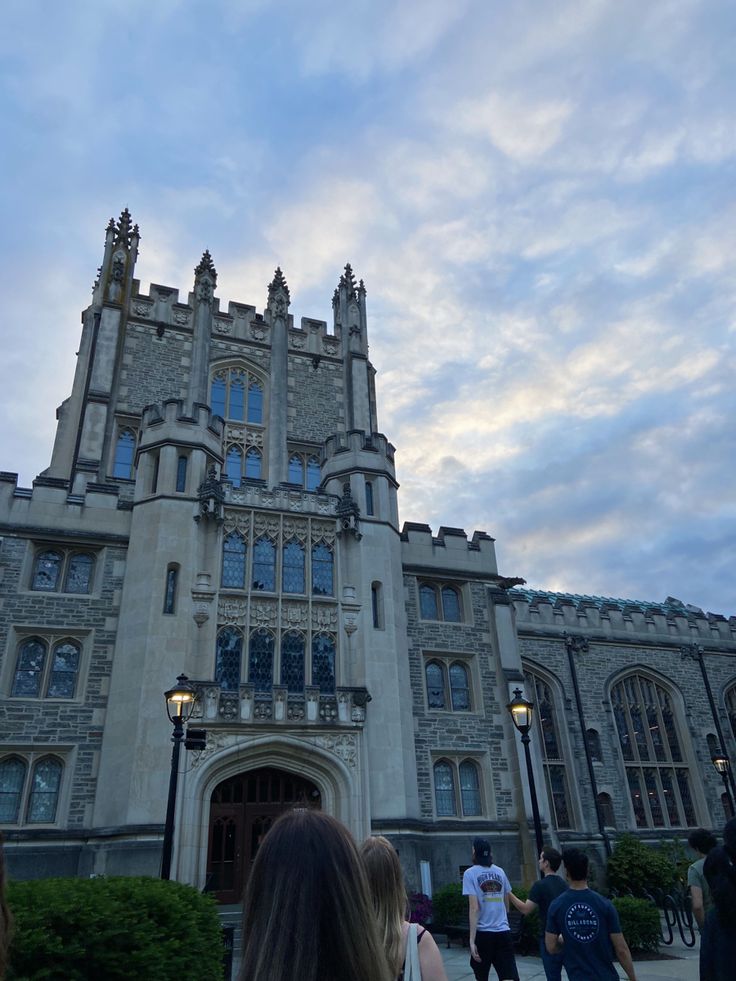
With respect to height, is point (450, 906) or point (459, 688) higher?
point (459, 688)

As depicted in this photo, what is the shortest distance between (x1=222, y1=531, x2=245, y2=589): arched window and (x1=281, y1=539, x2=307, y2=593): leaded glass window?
3.43ft

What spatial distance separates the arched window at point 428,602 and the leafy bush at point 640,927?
874 centimetres

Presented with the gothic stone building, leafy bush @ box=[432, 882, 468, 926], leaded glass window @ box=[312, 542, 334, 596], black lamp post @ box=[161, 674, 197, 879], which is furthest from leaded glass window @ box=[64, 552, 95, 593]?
leafy bush @ box=[432, 882, 468, 926]

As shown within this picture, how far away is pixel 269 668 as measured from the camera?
55.2ft

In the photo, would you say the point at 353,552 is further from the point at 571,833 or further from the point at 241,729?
the point at 571,833

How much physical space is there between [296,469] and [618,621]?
12.9 metres

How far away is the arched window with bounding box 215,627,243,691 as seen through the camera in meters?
16.3

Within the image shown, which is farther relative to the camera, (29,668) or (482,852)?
(29,668)

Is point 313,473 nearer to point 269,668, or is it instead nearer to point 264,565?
point 264,565

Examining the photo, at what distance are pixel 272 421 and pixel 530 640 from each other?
464 inches

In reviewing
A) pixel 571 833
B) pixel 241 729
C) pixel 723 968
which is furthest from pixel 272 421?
pixel 723 968

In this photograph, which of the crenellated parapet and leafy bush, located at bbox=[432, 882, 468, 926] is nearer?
leafy bush, located at bbox=[432, 882, 468, 926]

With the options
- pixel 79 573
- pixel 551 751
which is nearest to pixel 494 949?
pixel 79 573

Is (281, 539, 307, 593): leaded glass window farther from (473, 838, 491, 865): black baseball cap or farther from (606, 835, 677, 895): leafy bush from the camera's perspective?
(606, 835, 677, 895): leafy bush
